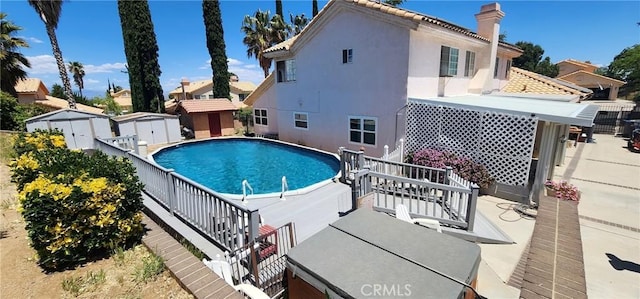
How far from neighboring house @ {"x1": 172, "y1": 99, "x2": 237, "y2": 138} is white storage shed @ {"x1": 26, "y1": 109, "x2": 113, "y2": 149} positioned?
6770 millimetres

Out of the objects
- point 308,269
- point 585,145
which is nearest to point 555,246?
point 308,269

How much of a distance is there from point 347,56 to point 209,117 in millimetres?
15153

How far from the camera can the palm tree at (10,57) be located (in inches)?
815

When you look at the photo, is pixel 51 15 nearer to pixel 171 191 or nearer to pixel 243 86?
pixel 171 191

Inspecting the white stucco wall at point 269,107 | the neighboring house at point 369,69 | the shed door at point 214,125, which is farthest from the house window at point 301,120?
the shed door at point 214,125

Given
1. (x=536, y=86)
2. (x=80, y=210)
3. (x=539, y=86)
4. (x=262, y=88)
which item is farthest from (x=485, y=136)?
(x=262, y=88)

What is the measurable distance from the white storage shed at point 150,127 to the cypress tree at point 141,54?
20.0 ft

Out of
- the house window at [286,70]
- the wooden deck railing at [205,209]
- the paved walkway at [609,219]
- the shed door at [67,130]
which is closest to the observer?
the wooden deck railing at [205,209]

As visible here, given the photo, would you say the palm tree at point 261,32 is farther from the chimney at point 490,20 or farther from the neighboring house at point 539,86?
the neighboring house at point 539,86

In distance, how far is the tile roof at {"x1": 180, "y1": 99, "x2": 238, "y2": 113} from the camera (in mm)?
23062

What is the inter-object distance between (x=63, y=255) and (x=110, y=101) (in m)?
37.2

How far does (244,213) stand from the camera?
16.6 ft

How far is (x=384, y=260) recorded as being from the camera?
135 inches

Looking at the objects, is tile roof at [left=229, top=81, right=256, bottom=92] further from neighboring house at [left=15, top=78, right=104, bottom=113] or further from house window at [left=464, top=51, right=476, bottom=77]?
house window at [left=464, top=51, right=476, bottom=77]
